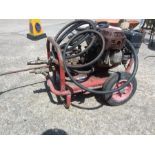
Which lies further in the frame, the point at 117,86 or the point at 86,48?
the point at 117,86

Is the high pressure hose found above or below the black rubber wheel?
above

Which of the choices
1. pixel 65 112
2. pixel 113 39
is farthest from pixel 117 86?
pixel 65 112

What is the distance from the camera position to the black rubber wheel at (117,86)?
3.11m

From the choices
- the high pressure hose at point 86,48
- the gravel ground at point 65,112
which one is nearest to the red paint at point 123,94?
the gravel ground at point 65,112

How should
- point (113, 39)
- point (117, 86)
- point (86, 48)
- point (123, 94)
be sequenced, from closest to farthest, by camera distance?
point (113, 39) → point (86, 48) → point (117, 86) → point (123, 94)

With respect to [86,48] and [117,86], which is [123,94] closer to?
[117,86]

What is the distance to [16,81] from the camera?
415 cm

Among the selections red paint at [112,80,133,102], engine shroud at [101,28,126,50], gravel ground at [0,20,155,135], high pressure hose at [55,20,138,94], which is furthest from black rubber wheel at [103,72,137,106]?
engine shroud at [101,28,126,50]

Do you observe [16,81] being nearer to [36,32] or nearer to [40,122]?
[40,122]

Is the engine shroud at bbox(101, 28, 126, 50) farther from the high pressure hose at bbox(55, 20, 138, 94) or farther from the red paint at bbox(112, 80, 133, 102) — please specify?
the red paint at bbox(112, 80, 133, 102)

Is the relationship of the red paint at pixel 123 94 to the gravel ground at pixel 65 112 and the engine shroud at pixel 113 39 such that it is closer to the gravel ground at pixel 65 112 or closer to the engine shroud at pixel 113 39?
the gravel ground at pixel 65 112

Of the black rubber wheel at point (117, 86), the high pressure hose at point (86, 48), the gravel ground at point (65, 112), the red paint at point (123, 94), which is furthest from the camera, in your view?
the red paint at point (123, 94)

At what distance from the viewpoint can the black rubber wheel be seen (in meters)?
3.11

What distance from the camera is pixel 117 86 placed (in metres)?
3.22
